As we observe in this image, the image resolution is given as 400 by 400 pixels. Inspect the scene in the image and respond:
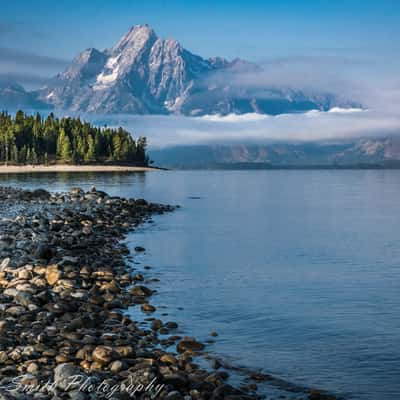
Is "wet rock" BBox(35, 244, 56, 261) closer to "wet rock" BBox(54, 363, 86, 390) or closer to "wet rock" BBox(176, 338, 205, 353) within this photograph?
"wet rock" BBox(176, 338, 205, 353)

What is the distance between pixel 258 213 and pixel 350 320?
43.0m

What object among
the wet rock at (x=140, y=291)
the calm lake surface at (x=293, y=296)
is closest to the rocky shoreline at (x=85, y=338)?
the wet rock at (x=140, y=291)

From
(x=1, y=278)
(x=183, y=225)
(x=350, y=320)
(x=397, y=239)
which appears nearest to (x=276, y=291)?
(x=350, y=320)

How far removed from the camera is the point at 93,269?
77.5 ft

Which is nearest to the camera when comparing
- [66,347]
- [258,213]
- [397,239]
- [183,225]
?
[66,347]

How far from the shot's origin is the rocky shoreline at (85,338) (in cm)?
1213

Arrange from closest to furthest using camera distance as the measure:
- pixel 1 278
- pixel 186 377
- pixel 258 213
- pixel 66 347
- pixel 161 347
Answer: pixel 186 377 < pixel 66 347 < pixel 161 347 < pixel 1 278 < pixel 258 213

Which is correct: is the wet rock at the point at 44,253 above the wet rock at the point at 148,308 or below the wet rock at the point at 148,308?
above

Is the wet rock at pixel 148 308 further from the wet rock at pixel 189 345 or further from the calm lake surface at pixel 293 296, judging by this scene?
the wet rock at pixel 189 345

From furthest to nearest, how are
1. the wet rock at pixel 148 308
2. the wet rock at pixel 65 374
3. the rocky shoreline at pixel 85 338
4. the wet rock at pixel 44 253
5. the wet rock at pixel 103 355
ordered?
the wet rock at pixel 44 253 < the wet rock at pixel 148 308 < the wet rock at pixel 103 355 < the rocky shoreline at pixel 85 338 < the wet rock at pixel 65 374

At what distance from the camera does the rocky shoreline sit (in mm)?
12133

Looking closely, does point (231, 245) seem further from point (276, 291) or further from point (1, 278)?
point (1, 278)

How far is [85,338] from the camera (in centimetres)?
1511

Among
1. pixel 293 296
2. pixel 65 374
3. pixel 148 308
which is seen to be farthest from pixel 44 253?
pixel 65 374
